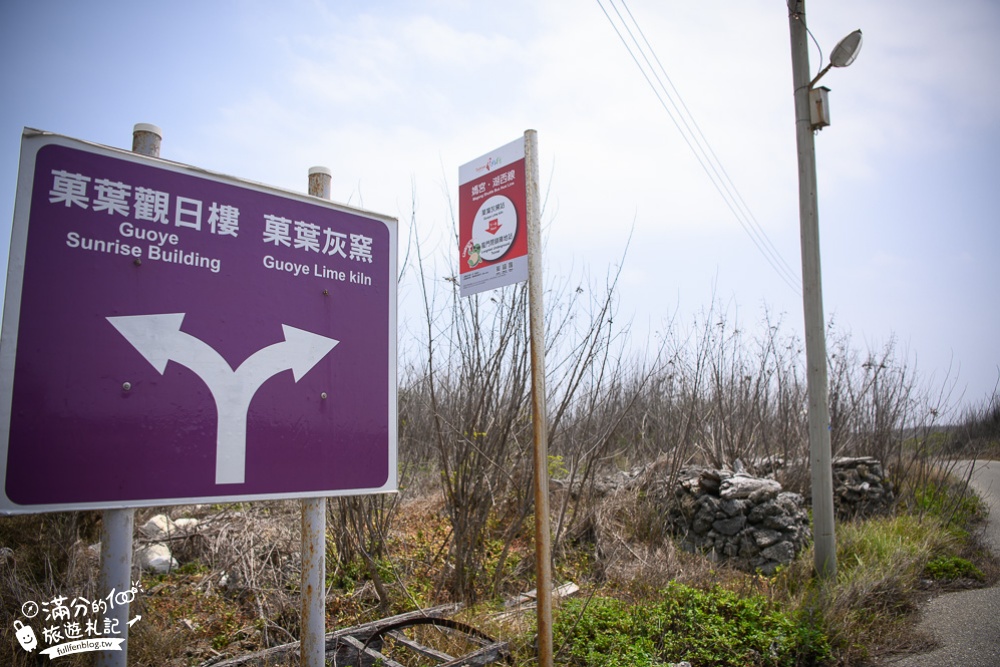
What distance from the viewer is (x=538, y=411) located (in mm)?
3135

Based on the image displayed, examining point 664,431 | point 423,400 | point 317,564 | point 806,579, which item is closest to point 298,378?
point 317,564

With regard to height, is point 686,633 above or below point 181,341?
below

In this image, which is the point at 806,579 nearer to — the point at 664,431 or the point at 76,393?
the point at 664,431

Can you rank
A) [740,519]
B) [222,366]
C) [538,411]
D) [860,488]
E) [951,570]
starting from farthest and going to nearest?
[860,488]
[740,519]
[951,570]
[538,411]
[222,366]

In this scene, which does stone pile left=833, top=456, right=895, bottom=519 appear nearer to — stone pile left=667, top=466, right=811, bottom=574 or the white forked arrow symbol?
stone pile left=667, top=466, right=811, bottom=574

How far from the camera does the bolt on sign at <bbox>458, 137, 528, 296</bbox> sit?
127 inches

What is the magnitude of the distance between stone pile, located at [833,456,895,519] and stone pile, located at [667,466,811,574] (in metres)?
1.10

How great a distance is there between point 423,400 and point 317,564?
14.7 feet

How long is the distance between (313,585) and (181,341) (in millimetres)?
1100

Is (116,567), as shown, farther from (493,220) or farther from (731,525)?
(731,525)

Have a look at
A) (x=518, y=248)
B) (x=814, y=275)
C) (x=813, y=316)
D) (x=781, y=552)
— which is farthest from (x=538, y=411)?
(x=781, y=552)

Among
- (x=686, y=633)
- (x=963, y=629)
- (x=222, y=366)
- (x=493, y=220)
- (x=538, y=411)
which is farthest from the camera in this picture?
(x=963, y=629)

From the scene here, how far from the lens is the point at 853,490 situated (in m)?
8.54

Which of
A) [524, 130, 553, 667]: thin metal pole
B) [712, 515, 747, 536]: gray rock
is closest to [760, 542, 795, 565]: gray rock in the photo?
[712, 515, 747, 536]: gray rock
